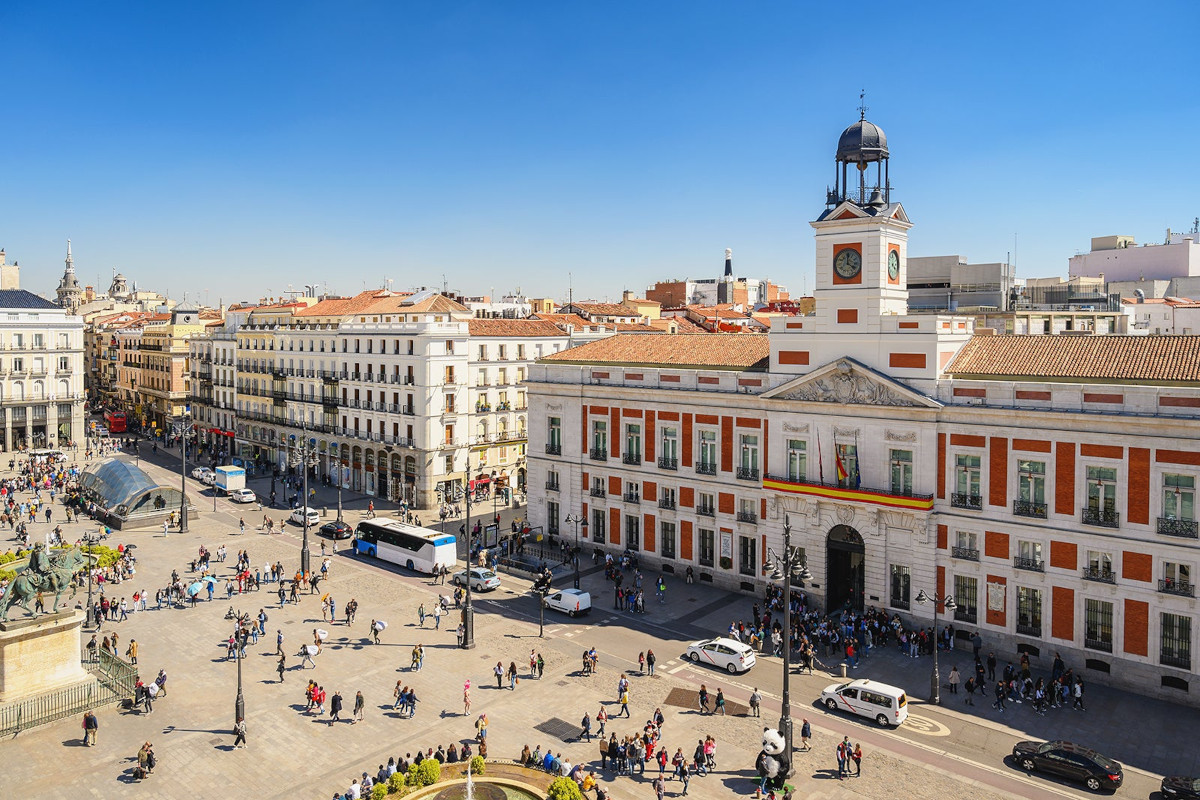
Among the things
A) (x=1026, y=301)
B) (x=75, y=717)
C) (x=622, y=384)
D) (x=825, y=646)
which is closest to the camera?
(x=75, y=717)

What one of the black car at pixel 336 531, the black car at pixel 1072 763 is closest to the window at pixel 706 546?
the black car at pixel 1072 763

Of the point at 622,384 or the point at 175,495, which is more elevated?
the point at 622,384

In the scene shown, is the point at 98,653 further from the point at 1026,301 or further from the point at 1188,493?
the point at 1026,301

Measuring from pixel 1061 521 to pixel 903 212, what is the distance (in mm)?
16621

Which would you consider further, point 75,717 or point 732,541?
point 732,541

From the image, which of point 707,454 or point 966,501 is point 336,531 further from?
point 966,501

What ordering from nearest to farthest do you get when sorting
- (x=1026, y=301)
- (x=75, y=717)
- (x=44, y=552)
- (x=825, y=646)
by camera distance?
(x=75, y=717) → (x=44, y=552) → (x=825, y=646) → (x=1026, y=301)

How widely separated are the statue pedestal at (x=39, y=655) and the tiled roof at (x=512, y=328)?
39912 mm

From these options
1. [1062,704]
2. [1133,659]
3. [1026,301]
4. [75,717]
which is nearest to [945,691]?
[1062,704]

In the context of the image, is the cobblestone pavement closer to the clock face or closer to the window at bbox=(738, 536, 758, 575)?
the window at bbox=(738, 536, 758, 575)

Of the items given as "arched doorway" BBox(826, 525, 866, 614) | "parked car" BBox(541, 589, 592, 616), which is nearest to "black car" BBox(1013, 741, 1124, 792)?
"arched doorway" BBox(826, 525, 866, 614)

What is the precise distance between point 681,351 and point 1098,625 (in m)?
25.8

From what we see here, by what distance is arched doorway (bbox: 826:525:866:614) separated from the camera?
4360cm

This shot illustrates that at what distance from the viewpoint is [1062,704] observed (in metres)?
34.1
